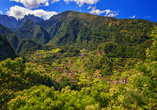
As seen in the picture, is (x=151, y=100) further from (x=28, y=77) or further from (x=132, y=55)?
(x=132, y=55)

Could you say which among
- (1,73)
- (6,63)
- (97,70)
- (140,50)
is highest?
(140,50)

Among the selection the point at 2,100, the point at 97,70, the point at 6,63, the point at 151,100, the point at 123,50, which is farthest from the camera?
the point at 123,50

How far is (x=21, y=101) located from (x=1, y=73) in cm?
1001

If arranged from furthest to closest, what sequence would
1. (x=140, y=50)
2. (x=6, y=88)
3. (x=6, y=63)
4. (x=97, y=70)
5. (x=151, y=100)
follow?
(x=140, y=50) < (x=97, y=70) < (x=6, y=63) < (x=6, y=88) < (x=151, y=100)

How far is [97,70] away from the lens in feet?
339

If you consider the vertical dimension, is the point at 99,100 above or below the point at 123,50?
below

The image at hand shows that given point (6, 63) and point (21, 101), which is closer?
point (21, 101)

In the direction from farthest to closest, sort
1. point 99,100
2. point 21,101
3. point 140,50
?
1. point 140,50
2. point 21,101
3. point 99,100

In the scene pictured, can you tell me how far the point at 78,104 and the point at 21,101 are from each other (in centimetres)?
1021

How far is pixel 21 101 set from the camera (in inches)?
543

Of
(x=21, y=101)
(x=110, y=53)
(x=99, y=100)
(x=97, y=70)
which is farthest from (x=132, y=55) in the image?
(x=21, y=101)

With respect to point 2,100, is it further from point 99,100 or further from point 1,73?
point 99,100

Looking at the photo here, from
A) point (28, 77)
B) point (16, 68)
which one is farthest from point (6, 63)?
point (28, 77)

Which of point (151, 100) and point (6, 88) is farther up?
point (151, 100)
